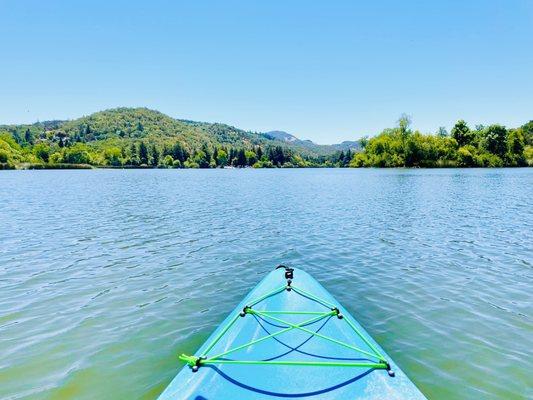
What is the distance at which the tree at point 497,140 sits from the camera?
14100 cm

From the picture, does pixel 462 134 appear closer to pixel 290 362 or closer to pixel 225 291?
Answer: pixel 225 291

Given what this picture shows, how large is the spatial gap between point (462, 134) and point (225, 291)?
162m

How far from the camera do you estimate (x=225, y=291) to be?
11.3 meters

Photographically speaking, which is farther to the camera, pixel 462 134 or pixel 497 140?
pixel 462 134

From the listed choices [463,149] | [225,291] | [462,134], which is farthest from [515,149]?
[225,291]

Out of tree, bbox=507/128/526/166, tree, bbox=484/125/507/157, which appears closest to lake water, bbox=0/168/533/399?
tree, bbox=484/125/507/157

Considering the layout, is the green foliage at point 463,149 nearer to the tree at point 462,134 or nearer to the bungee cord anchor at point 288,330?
the tree at point 462,134

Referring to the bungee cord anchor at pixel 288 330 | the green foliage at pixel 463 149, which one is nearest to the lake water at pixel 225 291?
the bungee cord anchor at pixel 288 330

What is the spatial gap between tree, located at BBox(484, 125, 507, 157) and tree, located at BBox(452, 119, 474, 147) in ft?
19.9

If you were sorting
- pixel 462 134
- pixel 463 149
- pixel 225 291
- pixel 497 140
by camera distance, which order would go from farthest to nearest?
1. pixel 462 134
2. pixel 497 140
3. pixel 463 149
4. pixel 225 291

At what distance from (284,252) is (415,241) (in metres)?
7.20

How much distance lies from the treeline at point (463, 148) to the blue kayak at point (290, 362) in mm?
146990

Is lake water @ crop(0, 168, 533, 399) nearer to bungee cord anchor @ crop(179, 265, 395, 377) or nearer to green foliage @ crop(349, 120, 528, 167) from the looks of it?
bungee cord anchor @ crop(179, 265, 395, 377)

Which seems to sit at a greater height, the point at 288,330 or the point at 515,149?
the point at 515,149
